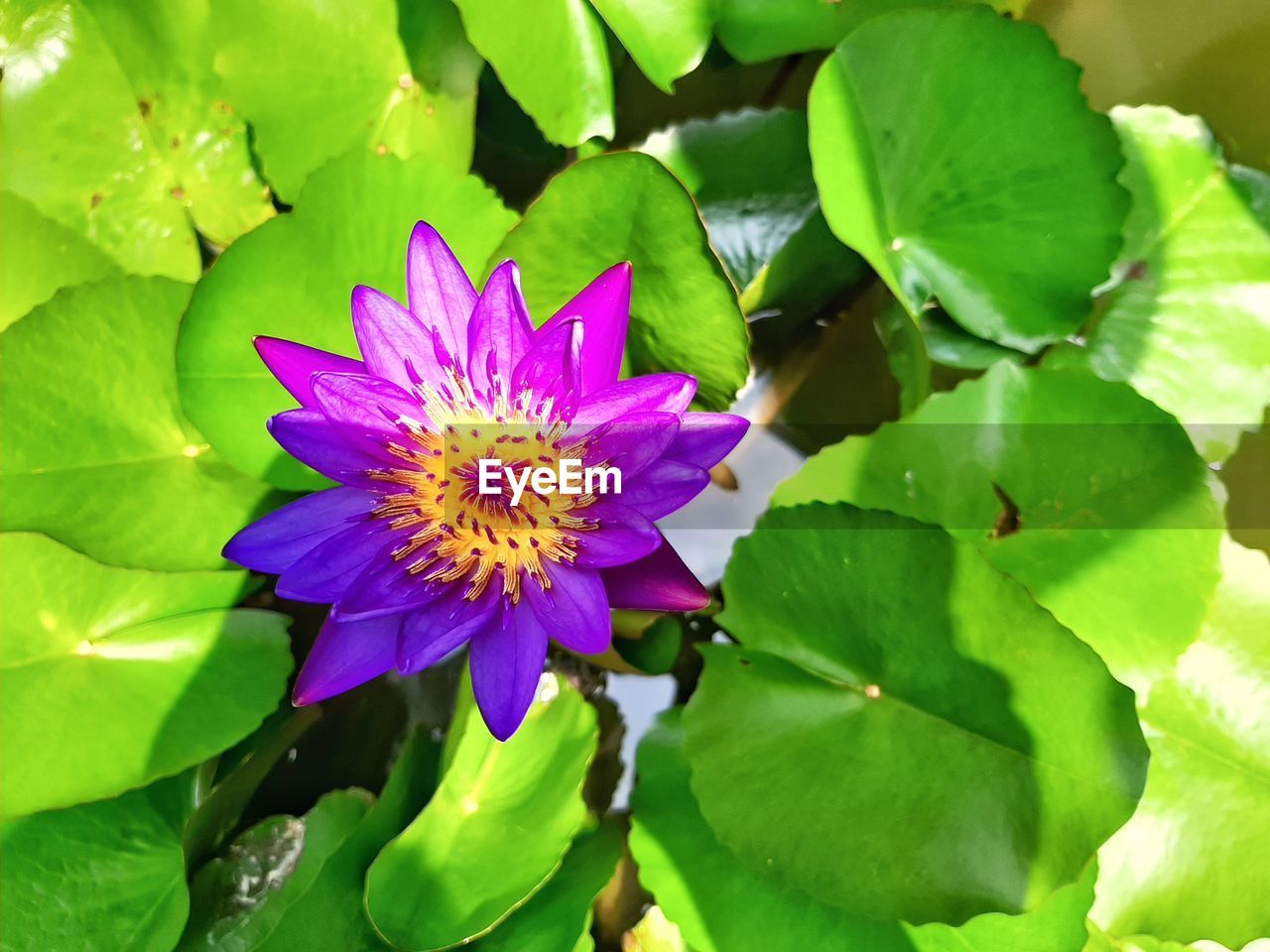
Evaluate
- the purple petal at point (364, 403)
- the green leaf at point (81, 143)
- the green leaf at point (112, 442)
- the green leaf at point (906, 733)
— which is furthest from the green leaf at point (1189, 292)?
the green leaf at point (81, 143)

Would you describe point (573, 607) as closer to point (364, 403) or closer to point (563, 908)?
point (364, 403)

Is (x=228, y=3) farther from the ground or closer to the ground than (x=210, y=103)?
farther from the ground

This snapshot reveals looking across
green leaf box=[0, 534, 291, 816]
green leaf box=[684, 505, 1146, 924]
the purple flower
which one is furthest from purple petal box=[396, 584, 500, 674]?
green leaf box=[0, 534, 291, 816]

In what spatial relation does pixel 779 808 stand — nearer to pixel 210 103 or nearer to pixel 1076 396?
pixel 1076 396

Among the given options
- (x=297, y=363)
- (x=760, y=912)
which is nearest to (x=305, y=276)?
(x=297, y=363)

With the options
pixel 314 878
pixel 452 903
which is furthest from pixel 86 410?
pixel 452 903
